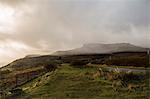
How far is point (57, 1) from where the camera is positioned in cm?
1127

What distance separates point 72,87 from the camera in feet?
34.5

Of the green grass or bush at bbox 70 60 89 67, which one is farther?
bush at bbox 70 60 89 67

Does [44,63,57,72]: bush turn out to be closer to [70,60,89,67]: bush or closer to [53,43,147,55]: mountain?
[53,43,147,55]: mountain

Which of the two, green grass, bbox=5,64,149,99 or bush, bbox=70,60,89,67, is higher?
bush, bbox=70,60,89,67

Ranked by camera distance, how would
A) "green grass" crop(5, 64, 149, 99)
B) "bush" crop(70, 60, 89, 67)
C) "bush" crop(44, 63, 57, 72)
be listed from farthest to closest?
1. "bush" crop(44, 63, 57, 72)
2. "bush" crop(70, 60, 89, 67)
3. "green grass" crop(5, 64, 149, 99)

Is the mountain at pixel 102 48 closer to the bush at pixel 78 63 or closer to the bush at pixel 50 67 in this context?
the bush at pixel 78 63

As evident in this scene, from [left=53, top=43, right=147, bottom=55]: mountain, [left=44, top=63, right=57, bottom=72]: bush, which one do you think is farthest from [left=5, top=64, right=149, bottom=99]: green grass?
[left=53, top=43, right=147, bottom=55]: mountain

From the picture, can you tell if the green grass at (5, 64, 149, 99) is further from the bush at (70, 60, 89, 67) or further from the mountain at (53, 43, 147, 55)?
the mountain at (53, 43, 147, 55)

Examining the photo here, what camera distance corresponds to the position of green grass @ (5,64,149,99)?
9961mm

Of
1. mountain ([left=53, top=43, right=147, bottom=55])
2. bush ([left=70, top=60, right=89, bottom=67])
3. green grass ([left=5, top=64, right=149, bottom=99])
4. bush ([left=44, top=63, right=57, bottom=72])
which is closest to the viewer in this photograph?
green grass ([left=5, top=64, right=149, bottom=99])

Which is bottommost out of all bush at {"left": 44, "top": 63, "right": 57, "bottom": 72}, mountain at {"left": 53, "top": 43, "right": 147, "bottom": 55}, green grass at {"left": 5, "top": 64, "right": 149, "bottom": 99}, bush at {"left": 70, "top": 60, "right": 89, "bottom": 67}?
green grass at {"left": 5, "top": 64, "right": 149, "bottom": 99}

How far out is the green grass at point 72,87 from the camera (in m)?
9.96

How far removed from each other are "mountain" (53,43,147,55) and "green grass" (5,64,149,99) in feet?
1.63

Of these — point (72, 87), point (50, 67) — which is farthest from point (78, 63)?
point (72, 87)
